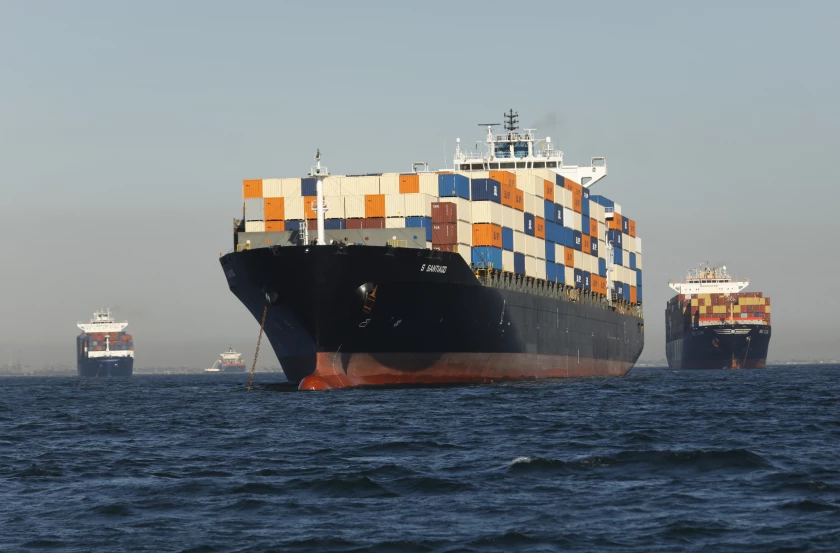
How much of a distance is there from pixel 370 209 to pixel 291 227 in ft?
14.5

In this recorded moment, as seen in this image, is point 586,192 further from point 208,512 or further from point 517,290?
point 208,512

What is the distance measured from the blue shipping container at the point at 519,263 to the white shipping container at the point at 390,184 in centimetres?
998

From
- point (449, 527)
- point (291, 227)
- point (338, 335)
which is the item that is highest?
point (291, 227)

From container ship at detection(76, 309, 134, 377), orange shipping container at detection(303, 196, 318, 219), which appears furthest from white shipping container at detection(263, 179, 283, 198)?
container ship at detection(76, 309, 134, 377)

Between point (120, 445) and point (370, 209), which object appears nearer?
point (120, 445)

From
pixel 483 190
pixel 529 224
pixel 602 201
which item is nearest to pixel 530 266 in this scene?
pixel 529 224

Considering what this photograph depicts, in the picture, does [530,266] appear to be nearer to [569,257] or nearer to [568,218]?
[569,257]

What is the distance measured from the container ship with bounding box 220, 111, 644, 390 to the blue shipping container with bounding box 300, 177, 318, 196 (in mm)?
114

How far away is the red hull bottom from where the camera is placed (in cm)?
4959

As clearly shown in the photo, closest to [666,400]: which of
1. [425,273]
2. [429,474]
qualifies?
[425,273]

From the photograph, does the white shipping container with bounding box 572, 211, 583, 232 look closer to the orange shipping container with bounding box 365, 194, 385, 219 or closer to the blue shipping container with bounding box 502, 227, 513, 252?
the blue shipping container with bounding box 502, 227, 513, 252

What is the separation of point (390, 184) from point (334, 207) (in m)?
3.13

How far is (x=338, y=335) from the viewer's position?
161ft

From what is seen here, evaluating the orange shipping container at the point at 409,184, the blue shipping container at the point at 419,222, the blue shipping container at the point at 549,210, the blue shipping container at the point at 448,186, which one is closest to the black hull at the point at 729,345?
the blue shipping container at the point at 549,210
